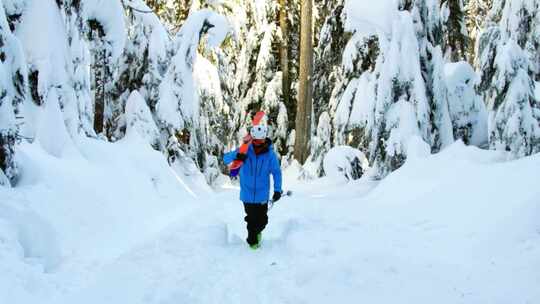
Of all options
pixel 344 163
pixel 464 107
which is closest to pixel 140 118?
pixel 344 163

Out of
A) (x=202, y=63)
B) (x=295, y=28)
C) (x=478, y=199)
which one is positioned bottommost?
(x=478, y=199)

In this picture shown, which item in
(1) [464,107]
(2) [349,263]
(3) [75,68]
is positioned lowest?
(2) [349,263]

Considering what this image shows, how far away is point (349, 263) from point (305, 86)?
11572 millimetres

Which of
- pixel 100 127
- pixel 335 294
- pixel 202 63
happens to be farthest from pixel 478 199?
pixel 202 63

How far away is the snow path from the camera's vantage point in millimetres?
3924

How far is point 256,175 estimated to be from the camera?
6363 mm

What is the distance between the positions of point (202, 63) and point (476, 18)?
18572mm

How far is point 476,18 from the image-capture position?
1056 inches

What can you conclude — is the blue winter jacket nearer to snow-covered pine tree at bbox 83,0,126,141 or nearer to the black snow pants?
the black snow pants

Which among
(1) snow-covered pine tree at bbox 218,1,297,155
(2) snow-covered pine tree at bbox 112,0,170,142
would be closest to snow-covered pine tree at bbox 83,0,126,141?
(2) snow-covered pine tree at bbox 112,0,170,142

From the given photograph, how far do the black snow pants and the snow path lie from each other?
0.55ft

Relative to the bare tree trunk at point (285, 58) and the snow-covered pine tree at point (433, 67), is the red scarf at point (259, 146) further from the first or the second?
the bare tree trunk at point (285, 58)

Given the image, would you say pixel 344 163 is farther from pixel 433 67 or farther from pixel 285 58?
pixel 285 58

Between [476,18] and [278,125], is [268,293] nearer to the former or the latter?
[278,125]
